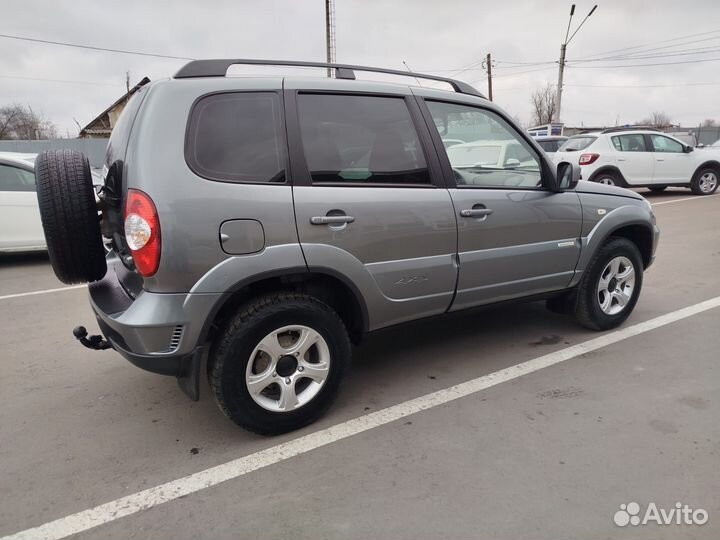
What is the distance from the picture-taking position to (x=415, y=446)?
8.39 ft

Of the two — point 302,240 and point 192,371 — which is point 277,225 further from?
point 192,371

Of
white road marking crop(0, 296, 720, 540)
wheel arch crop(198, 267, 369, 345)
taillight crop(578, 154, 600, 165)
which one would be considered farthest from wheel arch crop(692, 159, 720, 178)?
wheel arch crop(198, 267, 369, 345)

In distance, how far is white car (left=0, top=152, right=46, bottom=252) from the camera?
21.8ft

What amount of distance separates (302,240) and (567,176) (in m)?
2.03

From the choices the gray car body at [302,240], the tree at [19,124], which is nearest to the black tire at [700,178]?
the gray car body at [302,240]

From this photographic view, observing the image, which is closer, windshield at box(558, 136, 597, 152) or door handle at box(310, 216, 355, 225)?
door handle at box(310, 216, 355, 225)

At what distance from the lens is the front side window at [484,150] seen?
3.15 meters

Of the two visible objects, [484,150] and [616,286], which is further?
[616,286]

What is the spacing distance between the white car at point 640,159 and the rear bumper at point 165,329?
37.2ft

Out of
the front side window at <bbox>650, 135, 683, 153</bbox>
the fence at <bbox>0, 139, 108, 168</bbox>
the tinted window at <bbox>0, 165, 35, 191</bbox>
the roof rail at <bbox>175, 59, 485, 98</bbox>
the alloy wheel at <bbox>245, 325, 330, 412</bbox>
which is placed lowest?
the alloy wheel at <bbox>245, 325, 330, 412</bbox>

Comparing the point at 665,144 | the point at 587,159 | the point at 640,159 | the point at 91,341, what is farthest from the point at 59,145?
the point at 91,341

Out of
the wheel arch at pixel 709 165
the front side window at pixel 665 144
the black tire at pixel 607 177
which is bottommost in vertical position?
the black tire at pixel 607 177

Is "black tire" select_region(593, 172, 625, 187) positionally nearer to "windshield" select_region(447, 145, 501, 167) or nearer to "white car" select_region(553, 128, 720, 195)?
"white car" select_region(553, 128, 720, 195)

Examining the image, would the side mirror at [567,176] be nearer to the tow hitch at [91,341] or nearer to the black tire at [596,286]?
the black tire at [596,286]
